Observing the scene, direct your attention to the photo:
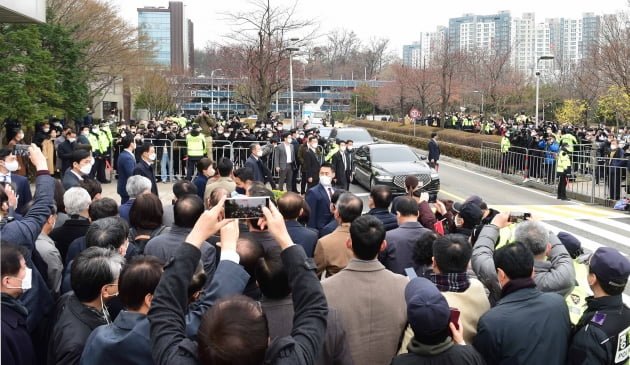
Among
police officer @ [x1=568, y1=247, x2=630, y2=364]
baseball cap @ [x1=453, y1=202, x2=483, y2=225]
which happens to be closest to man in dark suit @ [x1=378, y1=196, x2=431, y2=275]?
baseball cap @ [x1=453, y1=202, x2=483, y2=225]

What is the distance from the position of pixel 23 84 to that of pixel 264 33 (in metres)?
10.6

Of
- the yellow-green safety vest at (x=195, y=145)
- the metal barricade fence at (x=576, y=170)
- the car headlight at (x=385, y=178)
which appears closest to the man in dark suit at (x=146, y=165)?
the yellow-green safety vest at (x=195, y=145)

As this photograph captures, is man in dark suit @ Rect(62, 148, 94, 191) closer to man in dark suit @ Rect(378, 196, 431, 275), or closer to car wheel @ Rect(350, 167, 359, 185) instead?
man in dark suit @ Rect(378, 196, 431, 275)

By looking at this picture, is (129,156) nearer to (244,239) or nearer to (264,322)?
(244,239)

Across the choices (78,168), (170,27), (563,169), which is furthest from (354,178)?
(170,27)

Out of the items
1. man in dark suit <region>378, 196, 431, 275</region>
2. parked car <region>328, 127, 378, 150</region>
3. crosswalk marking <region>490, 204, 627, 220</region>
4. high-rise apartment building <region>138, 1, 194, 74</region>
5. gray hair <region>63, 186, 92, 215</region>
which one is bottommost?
crosswalk marking <region>490, 204, 627, 220</region>

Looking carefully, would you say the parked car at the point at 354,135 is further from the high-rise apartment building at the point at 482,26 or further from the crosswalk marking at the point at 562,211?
the high-rise apartment building at the point at 482,26

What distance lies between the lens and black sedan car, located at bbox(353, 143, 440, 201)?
58.5 feet

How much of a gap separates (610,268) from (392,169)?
14.6 m

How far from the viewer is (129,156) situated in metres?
11.1

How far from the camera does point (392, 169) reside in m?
18.3

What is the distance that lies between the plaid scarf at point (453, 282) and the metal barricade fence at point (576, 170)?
14.3 m

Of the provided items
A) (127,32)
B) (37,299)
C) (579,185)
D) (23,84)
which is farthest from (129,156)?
(127,32)

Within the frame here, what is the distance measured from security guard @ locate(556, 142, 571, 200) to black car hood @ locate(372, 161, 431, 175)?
12.0 ft
